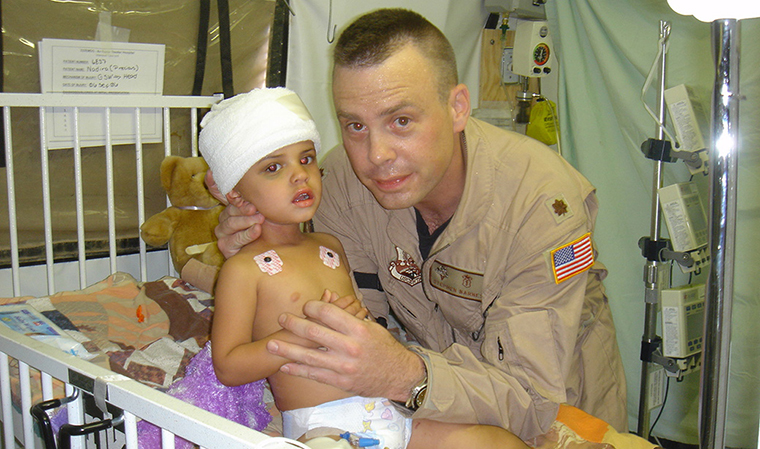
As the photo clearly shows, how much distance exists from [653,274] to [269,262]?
1499mm

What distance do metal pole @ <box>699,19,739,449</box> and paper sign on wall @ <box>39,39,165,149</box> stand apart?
6.79ft

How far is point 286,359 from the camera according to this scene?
1353 millimetres

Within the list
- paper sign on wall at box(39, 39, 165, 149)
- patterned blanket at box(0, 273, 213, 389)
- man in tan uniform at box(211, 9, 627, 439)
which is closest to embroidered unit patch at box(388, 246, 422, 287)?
man in tan uniform at box(211, 9, 627, 439)

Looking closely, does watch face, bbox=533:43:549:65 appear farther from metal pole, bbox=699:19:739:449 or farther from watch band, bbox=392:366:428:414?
metal pole, bbox=699:19:739:449

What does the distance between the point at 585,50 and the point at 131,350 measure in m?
2.18

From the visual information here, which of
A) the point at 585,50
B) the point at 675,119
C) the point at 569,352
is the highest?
the point at 585,50

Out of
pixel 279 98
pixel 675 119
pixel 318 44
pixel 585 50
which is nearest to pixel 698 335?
pixel 675 119

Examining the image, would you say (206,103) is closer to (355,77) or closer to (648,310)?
(355,77)

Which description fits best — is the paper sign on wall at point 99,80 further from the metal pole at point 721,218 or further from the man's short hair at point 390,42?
the metal pole at point 721,218

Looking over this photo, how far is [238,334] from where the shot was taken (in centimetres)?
140

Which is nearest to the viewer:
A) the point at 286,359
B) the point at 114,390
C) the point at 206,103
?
the point at 114,390

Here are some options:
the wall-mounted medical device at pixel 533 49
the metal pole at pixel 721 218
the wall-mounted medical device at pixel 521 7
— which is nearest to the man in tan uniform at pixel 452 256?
the metal pole at pixel 721 218

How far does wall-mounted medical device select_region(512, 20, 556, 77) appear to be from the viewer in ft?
9.20

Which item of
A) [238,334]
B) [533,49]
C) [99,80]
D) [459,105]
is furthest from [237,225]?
[533,49]
